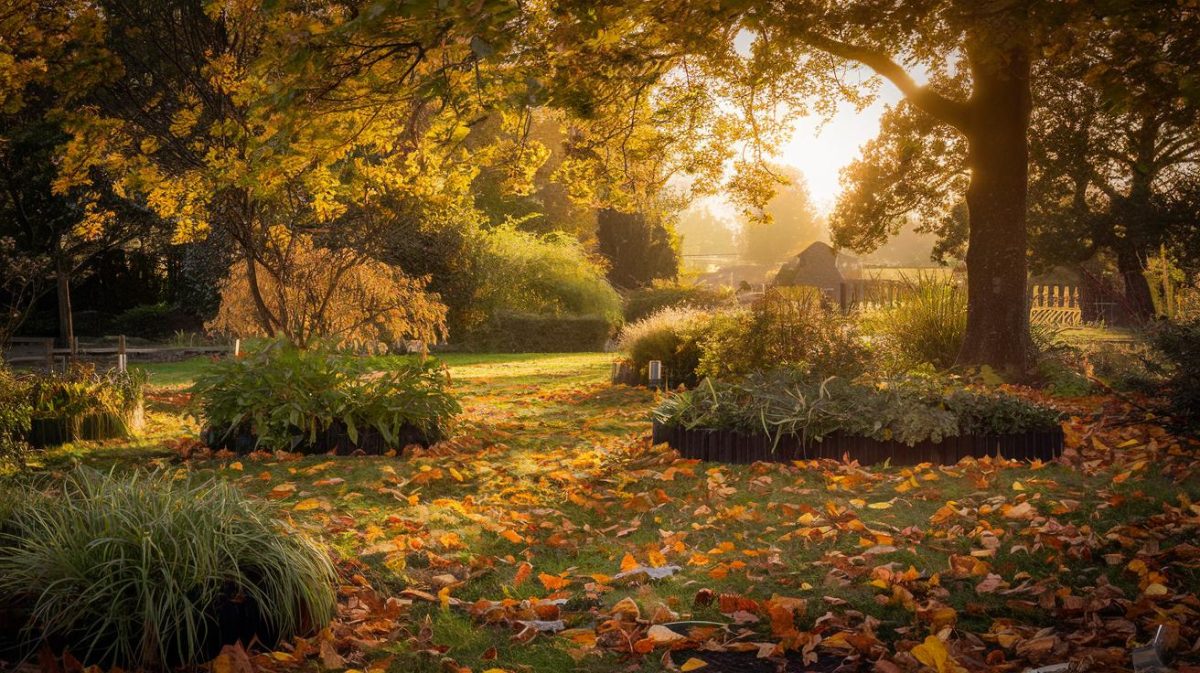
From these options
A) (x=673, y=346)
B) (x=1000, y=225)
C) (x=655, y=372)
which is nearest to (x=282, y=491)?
(x=655, y=372)

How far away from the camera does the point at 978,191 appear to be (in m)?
11.4

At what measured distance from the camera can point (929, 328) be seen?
1265cm

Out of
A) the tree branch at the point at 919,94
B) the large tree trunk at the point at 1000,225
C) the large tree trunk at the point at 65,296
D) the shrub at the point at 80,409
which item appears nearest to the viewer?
the shrub at the point at 80,409

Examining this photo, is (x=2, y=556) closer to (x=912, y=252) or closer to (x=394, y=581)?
(x=394, y=581)

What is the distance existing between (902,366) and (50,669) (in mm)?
10140

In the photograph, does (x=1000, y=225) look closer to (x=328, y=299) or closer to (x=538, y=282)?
(x=328, y=299)

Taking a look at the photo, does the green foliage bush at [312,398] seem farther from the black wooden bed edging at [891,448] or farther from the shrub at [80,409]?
the black wooden bed edging at [891,448]

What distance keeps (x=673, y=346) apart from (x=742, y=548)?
7765 millimetres

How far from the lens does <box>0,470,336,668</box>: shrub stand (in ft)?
10.8

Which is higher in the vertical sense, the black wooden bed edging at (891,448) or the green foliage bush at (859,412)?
the green foliage bush at (859,412)

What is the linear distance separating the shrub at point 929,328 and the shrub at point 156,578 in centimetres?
956

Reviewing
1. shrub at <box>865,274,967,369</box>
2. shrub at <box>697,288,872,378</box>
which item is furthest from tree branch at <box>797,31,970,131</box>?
shrub at <box>697,288,872,378</box>

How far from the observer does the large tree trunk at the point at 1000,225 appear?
11.1 m

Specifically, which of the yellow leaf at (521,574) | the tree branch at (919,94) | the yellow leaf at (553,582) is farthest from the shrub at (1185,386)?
the tree branch at (919,94)
